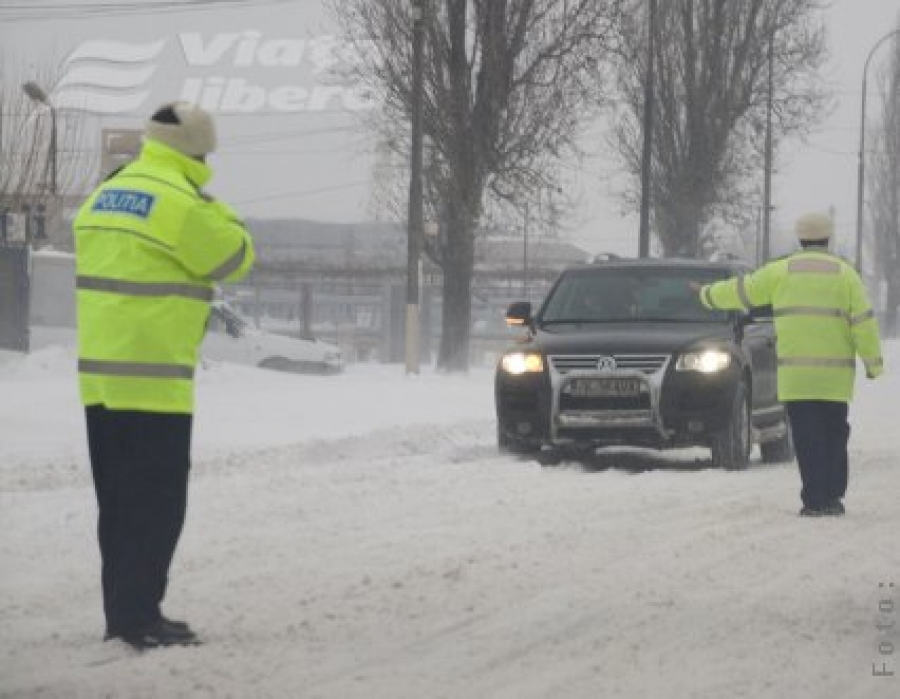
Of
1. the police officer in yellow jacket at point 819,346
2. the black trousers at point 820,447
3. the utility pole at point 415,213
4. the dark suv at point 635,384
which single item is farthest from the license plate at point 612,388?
the utility pole at point 415,213

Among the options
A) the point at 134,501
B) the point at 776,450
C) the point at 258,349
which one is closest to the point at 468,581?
the point at 134,501

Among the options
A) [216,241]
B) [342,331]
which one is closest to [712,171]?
[342,331]

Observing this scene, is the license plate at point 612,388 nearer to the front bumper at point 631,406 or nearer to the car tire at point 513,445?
the front bumper at point 631,406

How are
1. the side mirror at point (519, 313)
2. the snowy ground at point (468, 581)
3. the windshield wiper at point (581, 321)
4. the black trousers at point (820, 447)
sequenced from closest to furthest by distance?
the snowy ground at point (468, 581) < the black trousers at point (820, 447) < the side mirror at point (519, 313) < the windshield wiper at point (581, 321)

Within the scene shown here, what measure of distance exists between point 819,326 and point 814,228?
574 millimetres

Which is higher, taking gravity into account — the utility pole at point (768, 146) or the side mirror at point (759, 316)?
the utility pole at point (768, 146)

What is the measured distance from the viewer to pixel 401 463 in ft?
50.8

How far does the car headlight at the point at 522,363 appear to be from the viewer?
50.4ft

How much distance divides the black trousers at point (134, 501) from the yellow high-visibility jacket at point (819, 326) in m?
5.74

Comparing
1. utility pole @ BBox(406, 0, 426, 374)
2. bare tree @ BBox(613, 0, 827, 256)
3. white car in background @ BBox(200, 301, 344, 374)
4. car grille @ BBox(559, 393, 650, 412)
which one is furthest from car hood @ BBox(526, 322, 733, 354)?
bare tree @ BBox(613, 0, 827, 256)

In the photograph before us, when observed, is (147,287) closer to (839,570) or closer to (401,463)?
(839,570)

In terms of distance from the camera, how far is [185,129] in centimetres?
718

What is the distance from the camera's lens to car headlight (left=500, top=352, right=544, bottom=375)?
15.4m

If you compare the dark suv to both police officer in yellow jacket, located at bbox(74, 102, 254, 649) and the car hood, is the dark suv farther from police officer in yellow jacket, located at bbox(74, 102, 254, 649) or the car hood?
police officer in yellow jacket, located at bbox(74, 102, 254, 649)
